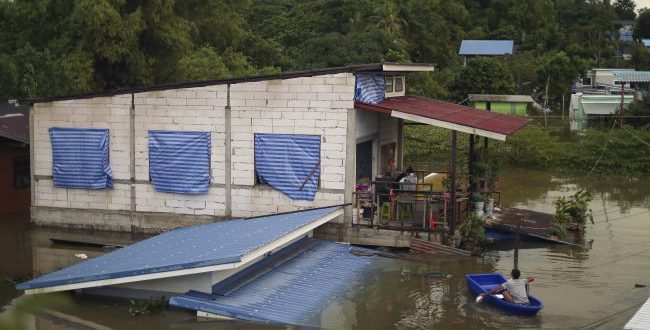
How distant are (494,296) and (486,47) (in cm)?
4751

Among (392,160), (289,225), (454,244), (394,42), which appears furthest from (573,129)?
(289,225)

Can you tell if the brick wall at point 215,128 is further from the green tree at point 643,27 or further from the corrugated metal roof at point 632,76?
the green tree at point 643,27

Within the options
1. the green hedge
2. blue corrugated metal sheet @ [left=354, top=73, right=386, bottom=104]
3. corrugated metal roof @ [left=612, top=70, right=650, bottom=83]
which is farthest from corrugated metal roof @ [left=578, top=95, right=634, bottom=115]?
blue corrugated metal sheet @ [left=354, top=73, right=386, bottom=104]

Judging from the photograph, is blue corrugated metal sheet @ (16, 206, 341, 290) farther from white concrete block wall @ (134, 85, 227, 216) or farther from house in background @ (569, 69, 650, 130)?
house in background @ (569, 69, 650, 130)

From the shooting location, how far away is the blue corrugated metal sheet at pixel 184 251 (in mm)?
12688

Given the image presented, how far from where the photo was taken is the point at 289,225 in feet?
50.6

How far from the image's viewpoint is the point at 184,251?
13.7 meters

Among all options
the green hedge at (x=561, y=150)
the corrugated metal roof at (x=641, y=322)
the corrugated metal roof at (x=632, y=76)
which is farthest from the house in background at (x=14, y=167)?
the corrugated metal roof at (x=632, y=76)

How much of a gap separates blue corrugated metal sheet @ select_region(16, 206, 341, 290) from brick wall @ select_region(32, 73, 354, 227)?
1.80 meters

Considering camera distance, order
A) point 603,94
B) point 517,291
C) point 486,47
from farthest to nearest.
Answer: point 486,47 < point 603,94 < point 517,291

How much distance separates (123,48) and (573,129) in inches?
831

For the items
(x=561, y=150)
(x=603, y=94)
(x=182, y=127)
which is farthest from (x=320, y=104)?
(x=603, y=94)

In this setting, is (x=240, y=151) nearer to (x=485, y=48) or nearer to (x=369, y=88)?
(x=369, y=88)

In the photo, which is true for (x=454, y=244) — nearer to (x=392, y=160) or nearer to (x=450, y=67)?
(x=392, y=160)
